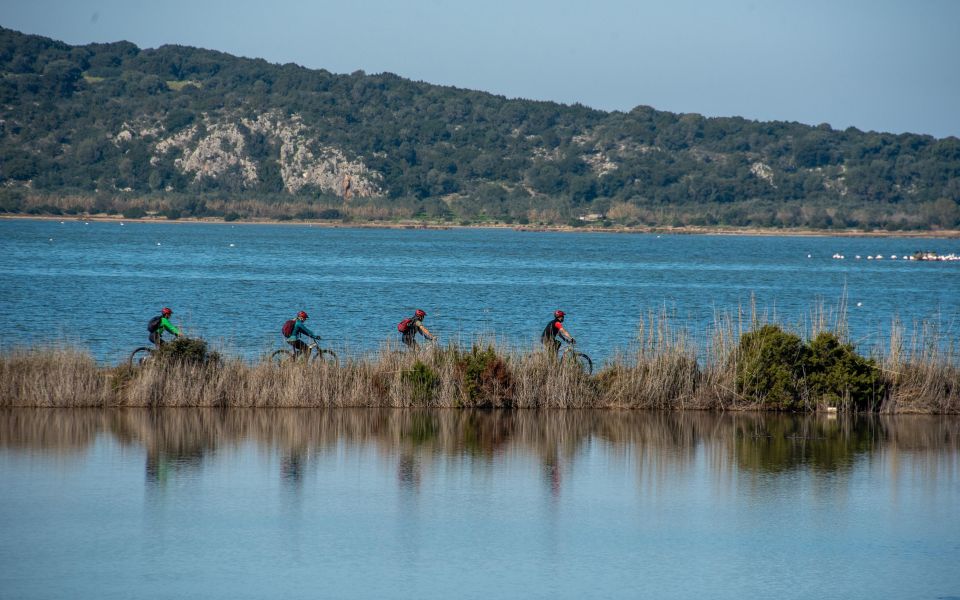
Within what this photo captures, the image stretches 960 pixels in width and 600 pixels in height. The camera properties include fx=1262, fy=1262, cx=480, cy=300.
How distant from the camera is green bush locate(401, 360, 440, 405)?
2070cm

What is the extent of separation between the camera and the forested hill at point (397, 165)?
158375mm

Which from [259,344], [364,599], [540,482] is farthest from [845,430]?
[259,344]

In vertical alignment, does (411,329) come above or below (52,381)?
above

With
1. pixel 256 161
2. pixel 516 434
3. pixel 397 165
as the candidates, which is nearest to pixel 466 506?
pixel 516 434

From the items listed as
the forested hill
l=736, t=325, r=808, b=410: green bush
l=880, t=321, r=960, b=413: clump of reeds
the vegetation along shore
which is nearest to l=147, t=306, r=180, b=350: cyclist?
the vegetation along shore

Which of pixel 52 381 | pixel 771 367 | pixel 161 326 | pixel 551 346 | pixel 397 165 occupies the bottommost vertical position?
pixel 52 381

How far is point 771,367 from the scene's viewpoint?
21297 mm

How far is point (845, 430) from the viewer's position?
20.0 meters

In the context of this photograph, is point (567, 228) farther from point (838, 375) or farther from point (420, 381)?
point (420, 381)

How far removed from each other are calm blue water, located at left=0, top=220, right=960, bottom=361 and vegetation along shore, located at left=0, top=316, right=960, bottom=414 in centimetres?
175

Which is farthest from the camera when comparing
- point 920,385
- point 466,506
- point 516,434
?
point 920,385

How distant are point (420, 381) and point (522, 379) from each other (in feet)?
5.60

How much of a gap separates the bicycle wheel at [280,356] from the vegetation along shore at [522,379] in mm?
283

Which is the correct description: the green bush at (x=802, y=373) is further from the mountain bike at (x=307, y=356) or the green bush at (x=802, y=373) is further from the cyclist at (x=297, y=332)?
the cyclist at (x=297, y=332)
